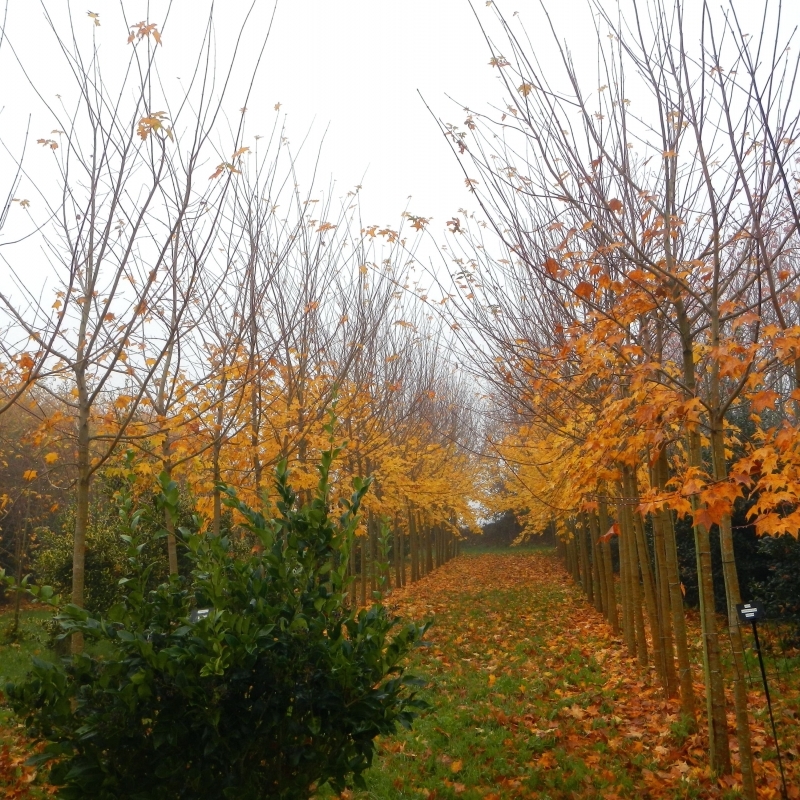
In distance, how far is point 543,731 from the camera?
645 cm

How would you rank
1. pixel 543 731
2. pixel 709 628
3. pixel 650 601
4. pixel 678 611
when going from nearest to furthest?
pixel 709 628 < pixel 678 611 < pixel 543 731 < pixel 650 601

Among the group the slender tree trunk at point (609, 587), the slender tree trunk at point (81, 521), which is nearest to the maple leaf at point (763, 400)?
the slender tree trunk at point (81, 521)

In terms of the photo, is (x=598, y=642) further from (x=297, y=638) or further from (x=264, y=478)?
(x=297, y=638)

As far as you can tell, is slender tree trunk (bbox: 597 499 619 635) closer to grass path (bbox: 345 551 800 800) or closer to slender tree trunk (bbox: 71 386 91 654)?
grass path (bbox: 345 551 800 800)

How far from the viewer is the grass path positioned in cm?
Result: 518

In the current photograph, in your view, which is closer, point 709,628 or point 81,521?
point 81,521

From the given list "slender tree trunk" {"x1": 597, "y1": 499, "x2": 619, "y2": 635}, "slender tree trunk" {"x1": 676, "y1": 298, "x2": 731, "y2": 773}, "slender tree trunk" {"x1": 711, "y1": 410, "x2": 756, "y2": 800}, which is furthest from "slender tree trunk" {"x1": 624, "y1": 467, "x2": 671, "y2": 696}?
"slender tree trunk" {"x1": 597, "y1": 499, "x2": 619, "y2": 635}

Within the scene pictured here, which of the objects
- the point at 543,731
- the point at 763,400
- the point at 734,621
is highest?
the point at 763,400

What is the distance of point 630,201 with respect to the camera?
5461 mm

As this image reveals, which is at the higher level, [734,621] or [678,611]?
[734,621]

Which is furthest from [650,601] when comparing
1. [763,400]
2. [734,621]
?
[763,400]

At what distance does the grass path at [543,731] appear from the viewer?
518cm

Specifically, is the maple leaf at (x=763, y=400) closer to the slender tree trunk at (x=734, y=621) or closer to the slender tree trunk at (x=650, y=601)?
the slender tree trunk at (x=734, y=621)

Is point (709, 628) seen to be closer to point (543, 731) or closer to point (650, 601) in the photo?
point (543, 731)
